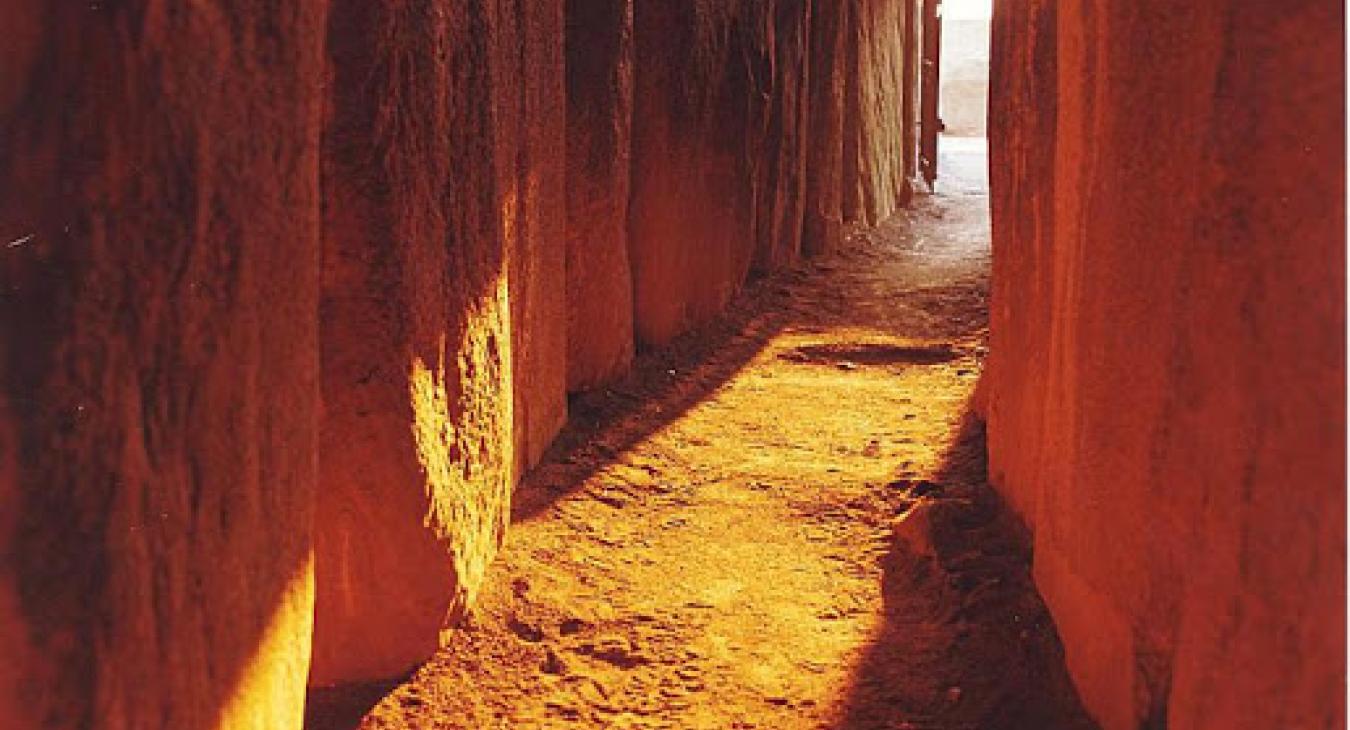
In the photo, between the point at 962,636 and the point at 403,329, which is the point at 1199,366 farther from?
the point at 403,329

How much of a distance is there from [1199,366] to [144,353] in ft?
4.07

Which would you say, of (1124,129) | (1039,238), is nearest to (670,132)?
(1039,238)

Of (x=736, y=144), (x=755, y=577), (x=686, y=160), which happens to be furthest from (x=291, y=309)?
(x=736, y=144)

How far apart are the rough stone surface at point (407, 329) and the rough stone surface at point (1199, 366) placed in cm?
112

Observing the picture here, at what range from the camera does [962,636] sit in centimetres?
286

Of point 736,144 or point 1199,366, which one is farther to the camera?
point 736,144

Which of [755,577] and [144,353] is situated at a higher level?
[144,353]

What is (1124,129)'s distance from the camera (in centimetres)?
211

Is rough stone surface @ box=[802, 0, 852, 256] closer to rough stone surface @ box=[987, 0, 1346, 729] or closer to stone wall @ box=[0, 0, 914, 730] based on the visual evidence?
stone wall @ box=[0, 0, 914, 730]

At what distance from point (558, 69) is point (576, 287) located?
735 mm

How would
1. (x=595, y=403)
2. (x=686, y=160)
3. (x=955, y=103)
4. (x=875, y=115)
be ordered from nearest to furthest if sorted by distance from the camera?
(x=595, y=403), (x=686, y=160), (x=875, y=115), (x=955, y=103)

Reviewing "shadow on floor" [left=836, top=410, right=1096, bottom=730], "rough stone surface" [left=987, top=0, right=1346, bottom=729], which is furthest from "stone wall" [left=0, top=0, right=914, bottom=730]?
"rough stone surface" [left=987, top=0, right=1346, bottom=729]

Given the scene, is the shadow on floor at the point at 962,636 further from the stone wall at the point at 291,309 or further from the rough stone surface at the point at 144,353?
the rough stone surface at the point at 144,353

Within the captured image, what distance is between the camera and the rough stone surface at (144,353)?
1386mm
